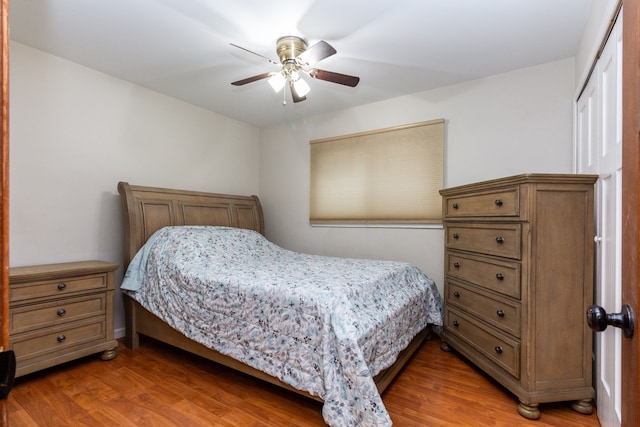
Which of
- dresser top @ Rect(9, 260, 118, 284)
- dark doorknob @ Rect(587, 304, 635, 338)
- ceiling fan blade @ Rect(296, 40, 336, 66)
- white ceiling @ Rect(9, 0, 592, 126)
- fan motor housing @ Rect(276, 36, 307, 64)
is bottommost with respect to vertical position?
dresser top @ Rect(9, 260, 118, 284)

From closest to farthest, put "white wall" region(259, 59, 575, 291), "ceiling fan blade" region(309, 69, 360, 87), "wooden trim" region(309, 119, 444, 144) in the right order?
1. "ceiling fan blade" region(309, 69, 360, 87)
2. "white wall" region(259, 59, 575, 291)
3. "wooden trim" region(309, 119, 444, 144)

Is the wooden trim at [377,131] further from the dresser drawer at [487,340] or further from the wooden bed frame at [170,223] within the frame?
the dresser drawer at [487,340]

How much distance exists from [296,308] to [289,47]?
5.88ft

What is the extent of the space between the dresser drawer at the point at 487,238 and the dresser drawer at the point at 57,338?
2.89m

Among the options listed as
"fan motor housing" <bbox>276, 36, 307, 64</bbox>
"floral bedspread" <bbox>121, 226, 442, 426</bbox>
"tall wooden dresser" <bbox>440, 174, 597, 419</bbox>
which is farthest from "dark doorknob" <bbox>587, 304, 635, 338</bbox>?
"fan motor housing" <bbox>276, 36, 307, 64</bbox>

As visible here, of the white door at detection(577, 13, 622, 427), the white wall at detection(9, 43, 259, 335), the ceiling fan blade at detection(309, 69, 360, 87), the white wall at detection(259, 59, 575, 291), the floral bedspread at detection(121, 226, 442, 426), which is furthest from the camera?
the white wall at detection(259, 59, 575, 291)

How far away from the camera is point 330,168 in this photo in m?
3.86

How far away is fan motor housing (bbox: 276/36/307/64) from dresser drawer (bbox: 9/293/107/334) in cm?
231

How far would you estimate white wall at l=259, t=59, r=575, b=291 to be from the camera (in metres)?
2.67

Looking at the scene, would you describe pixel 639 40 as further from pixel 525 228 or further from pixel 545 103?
pixel 545 103

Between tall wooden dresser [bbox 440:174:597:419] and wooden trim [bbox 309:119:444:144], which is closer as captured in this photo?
tall wooden dresser [bbox 440:174:597:419]

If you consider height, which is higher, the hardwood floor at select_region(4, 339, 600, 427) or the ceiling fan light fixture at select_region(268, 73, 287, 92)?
the ceiling fan light fixture at select_region(268, 73, 287, 92)

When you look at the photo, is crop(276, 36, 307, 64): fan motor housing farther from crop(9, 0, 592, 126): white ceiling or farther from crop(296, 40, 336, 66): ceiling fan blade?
crop(296, 40, 336, 66): ceiling fan blade

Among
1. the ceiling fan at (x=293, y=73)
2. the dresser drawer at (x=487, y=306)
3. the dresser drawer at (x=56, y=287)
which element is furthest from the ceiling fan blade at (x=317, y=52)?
the dresser drawer at (x=56, y=287)
